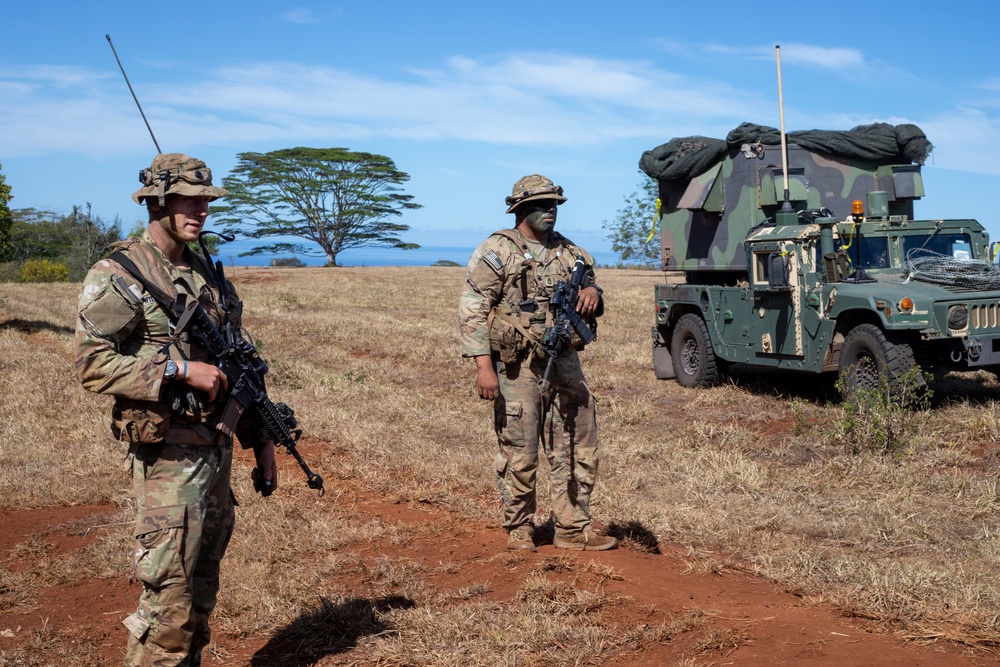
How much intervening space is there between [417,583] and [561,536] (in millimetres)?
821

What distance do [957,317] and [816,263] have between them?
1408 millimetres

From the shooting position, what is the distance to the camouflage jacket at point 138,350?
3.44m

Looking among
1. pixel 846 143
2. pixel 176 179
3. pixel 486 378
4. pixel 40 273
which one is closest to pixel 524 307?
pixel 486 378

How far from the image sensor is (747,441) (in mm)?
8516

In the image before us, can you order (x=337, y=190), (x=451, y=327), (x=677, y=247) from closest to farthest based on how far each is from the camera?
1. (x=677, y=247)
2. (x=451, y=327)
3. (x=337, y=190)

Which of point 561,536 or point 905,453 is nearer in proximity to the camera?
point 561,536

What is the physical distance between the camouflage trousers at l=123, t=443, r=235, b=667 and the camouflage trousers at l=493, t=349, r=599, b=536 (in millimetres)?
1939

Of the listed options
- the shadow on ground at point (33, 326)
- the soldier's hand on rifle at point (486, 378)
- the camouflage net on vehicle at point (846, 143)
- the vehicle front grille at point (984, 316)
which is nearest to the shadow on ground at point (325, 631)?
the soldier's hand on rifle at point (486, 378)

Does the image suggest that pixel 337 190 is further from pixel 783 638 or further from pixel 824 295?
pixel 783 638

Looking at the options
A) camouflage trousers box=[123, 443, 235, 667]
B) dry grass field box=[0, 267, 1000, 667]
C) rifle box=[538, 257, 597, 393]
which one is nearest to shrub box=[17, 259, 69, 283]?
dry grass field box=[0, 267, 1000, 667]

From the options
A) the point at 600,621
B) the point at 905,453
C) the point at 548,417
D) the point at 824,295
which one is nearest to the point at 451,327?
the point at 824,295

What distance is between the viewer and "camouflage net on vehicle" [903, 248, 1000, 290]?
9.23 m

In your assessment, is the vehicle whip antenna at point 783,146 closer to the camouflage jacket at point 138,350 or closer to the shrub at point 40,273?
the camouflage jacket at point 138,350

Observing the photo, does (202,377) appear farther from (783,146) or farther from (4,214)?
(4,214)
